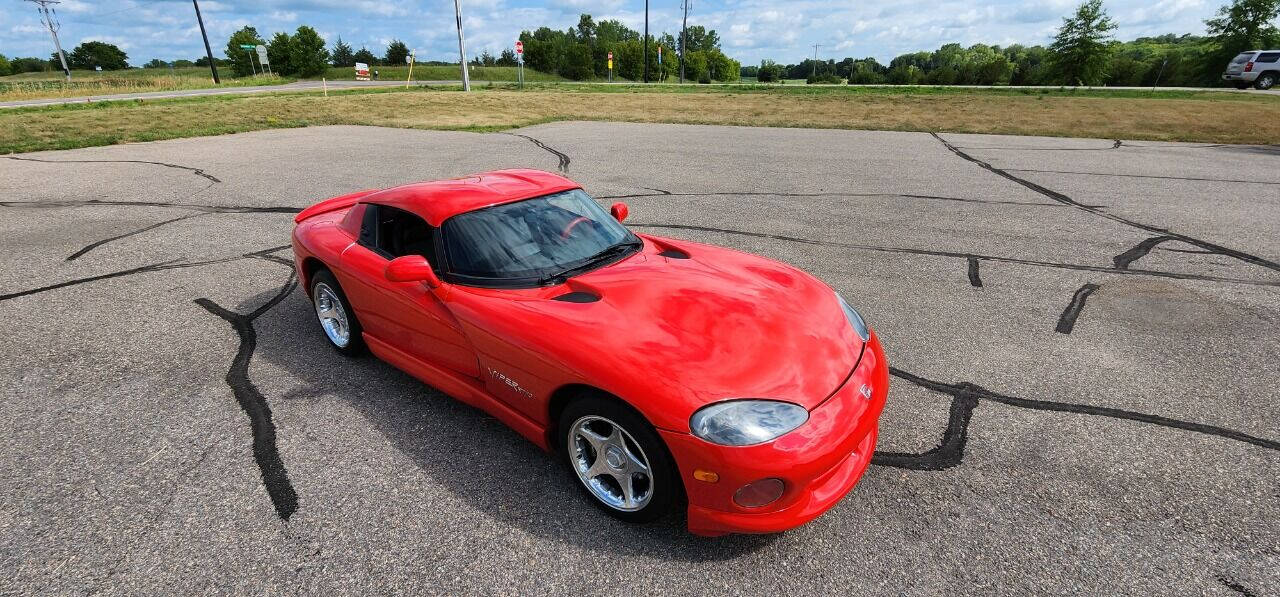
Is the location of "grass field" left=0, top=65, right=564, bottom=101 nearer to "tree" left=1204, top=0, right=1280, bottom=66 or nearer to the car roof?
the car roof

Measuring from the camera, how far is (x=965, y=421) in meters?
3.31

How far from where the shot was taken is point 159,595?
2.25 meters

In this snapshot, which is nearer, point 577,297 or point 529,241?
point 577,297

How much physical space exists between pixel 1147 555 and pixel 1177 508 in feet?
1.44

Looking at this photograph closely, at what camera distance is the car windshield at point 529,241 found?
10.2 ft

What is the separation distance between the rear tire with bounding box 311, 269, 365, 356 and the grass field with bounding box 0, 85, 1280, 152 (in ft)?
43.4

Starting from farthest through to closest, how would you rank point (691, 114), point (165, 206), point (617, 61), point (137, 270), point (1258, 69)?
point (617, 61) → point (1258, 69) → point (691, 114) → point (165, 206) → point (137, 270)

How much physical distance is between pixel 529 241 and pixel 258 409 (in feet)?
6.22

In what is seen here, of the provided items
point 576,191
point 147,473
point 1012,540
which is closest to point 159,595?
point 147,473

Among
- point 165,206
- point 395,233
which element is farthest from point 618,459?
point 165,206

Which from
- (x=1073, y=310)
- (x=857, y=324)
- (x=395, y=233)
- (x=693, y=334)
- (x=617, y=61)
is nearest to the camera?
(x=693, y=334)

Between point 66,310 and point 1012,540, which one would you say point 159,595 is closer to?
point 1012,540

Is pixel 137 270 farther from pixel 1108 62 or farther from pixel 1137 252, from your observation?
pixel 1108 62

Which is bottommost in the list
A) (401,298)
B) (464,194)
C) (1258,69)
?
(401,298)
